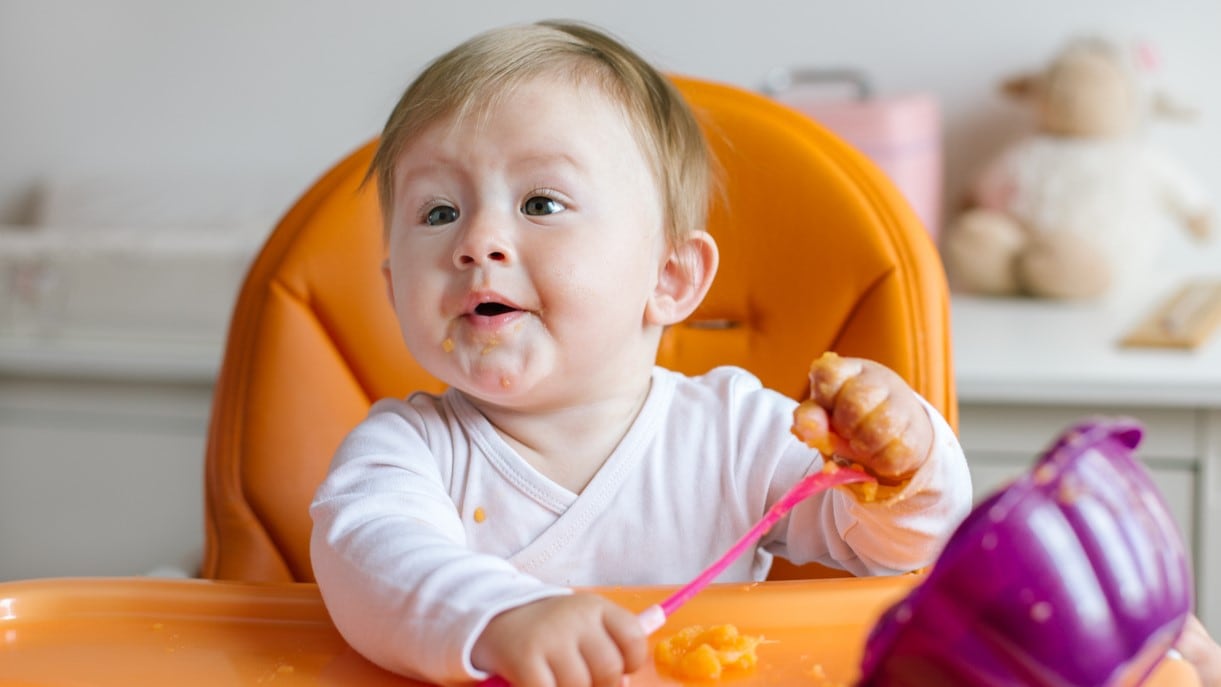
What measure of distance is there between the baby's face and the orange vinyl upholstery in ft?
0.63

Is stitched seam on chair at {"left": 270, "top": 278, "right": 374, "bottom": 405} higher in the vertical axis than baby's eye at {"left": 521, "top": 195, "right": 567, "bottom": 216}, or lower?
lower

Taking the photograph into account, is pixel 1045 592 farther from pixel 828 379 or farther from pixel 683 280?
pixel 683 280

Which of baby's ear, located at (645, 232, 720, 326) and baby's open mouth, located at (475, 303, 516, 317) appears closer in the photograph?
baby's open mouth, located at (475, 303, 516, 317)

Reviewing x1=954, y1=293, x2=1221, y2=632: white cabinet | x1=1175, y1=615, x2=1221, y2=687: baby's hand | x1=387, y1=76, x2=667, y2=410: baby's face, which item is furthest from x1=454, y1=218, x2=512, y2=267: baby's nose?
x1=954, y1=293, x2=1221, y2=632: white cabinet

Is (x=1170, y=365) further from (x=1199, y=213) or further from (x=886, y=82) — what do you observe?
(x=886, y=82)

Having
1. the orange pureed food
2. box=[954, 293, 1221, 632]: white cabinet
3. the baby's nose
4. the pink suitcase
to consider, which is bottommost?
box=[954, 293, 1221, 632]: white cabinet

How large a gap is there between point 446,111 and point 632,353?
19 centimetres

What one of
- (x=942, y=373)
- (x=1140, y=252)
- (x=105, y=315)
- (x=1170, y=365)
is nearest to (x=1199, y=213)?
(x=1140, y=252)

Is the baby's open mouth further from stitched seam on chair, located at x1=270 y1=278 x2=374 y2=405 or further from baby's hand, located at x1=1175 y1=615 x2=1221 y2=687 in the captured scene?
baby's hand, located at x1=1175 y1=615 x2=1221 y2=687

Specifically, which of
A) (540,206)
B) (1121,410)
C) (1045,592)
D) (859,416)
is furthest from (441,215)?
(1121,410)

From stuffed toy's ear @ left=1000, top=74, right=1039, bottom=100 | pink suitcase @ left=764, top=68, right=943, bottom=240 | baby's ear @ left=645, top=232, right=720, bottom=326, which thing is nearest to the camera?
baby's ear @ left=645, top=232, right=720, bottom=326

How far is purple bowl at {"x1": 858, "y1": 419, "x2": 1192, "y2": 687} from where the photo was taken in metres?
0.38

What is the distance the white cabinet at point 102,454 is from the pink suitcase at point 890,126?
90 centimetres

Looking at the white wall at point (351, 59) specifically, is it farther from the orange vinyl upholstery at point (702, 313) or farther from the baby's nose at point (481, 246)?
the baby's nose at point (481, 246)
